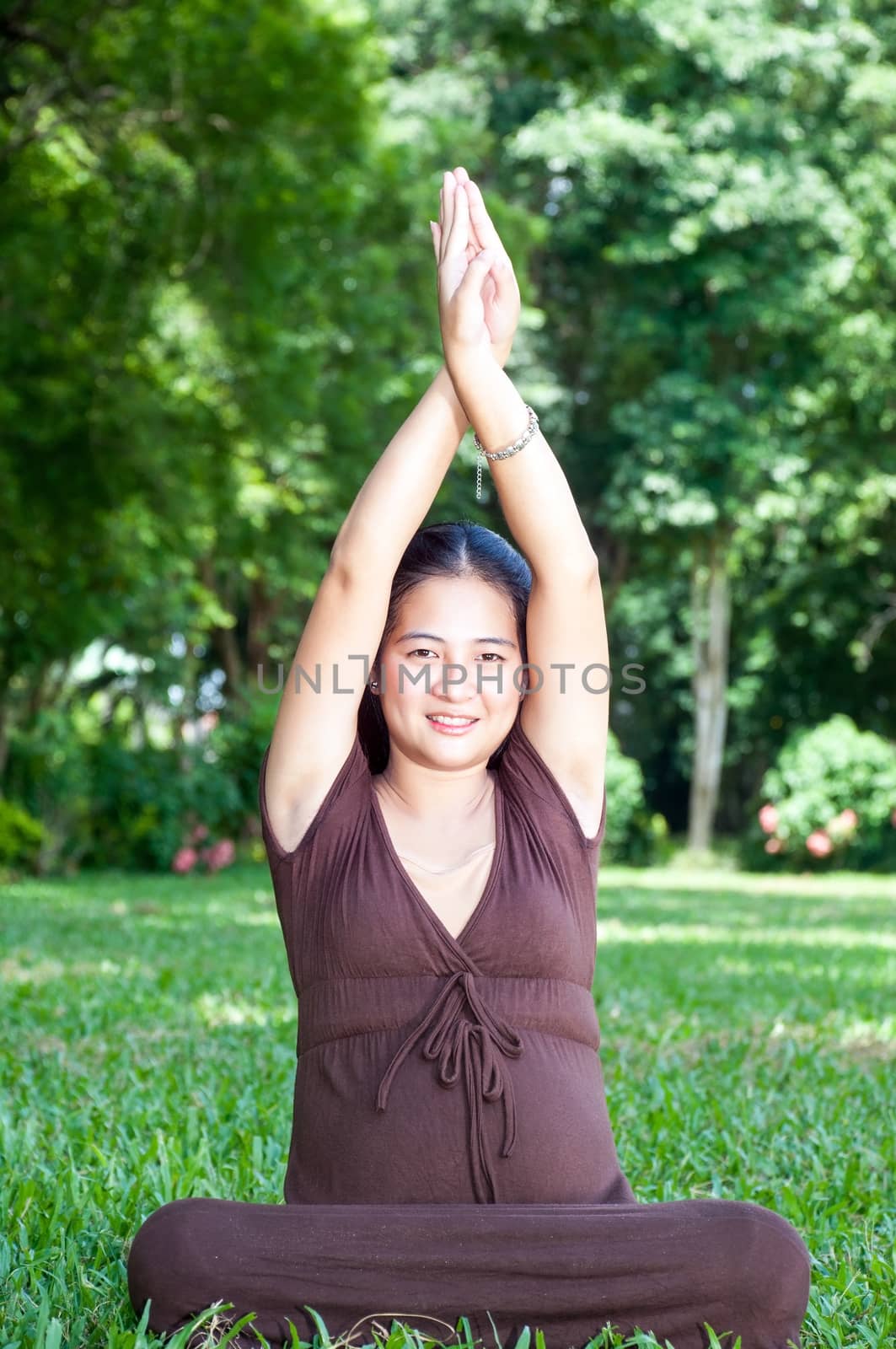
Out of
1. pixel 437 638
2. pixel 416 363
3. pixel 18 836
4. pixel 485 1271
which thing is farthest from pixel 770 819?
pixel 485 1271

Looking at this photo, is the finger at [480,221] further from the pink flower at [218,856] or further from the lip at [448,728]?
the pink flower at [218,856]

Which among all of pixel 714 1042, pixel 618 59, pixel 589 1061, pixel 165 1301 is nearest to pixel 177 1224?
pixel 165 1301

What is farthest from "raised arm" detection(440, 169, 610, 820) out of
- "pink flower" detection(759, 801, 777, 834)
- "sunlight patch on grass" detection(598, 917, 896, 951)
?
"pink flower" detection(759, 801, 777, 834)

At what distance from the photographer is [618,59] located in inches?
382

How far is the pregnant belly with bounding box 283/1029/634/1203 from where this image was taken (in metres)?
2.27

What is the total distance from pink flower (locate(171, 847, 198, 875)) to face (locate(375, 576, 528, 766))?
43.9 feet

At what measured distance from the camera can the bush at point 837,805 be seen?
19547 mm

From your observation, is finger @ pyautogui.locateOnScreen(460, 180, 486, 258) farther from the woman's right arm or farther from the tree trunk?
the tree trunk

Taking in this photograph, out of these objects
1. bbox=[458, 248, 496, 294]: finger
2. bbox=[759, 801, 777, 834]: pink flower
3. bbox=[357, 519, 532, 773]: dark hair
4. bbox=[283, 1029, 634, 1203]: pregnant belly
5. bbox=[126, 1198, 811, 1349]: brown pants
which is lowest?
bbox=[126, 1198, 811, 1349]: brown pants

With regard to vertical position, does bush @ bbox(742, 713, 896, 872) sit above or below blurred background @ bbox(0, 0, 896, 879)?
below

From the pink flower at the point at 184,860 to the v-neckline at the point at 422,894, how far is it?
1336 centimetres

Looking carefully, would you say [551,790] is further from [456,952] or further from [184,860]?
[184,860]

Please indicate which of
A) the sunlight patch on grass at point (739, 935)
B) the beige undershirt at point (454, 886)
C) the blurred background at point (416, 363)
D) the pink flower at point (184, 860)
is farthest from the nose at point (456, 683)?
the pink flower at point (184, 860)

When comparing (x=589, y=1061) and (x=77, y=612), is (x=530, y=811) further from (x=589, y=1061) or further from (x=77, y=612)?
(x=77, y=612)
